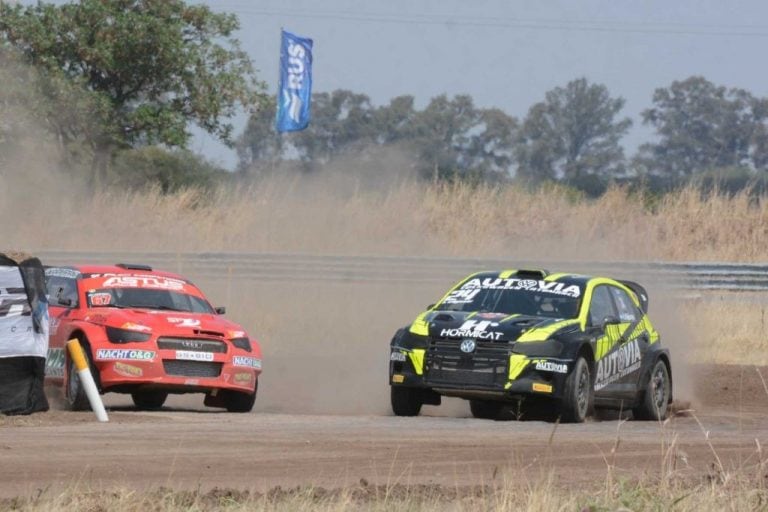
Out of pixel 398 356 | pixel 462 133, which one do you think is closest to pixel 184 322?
pixel 398 356

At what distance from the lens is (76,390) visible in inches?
594

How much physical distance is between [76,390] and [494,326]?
4.01m

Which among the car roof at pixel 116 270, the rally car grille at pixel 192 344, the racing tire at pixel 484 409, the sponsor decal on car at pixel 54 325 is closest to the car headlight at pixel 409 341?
the racing tire at pixel 484 409

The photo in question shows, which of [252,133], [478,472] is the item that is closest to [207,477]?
[478,472]

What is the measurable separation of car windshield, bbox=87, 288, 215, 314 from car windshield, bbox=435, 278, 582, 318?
2.92 metres

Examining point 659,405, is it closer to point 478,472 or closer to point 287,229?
point 478,472

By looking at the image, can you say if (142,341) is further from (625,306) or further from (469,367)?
(625,306)

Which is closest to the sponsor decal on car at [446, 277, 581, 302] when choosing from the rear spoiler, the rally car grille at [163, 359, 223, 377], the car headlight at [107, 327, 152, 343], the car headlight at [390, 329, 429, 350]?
the car headlight at [390, 329, 429, 350]

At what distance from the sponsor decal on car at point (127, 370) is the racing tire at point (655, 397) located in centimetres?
512

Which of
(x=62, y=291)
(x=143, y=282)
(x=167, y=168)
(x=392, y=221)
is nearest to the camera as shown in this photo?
(x=62, y=291)

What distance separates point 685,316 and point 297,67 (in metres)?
19.7

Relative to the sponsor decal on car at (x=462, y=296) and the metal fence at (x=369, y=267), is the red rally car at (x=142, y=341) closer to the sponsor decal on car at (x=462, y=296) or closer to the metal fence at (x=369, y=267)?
the sponsor decal on car at (x=462, y=296)

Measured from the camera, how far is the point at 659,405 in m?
16.7

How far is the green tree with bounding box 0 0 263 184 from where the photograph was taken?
126 feet
